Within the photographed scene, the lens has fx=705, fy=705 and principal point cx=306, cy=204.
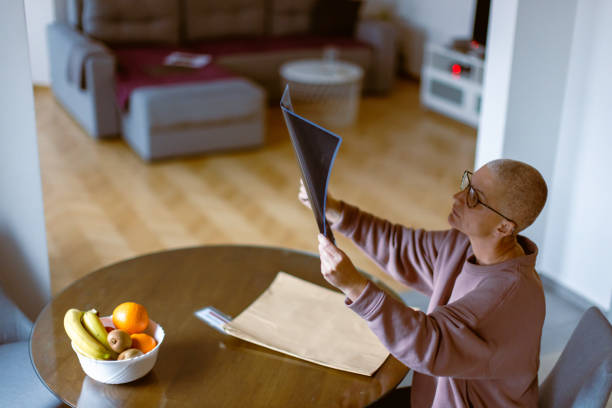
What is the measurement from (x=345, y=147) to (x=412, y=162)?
55cm

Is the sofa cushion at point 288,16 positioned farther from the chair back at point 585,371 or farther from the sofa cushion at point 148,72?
the chair back at point 585,371

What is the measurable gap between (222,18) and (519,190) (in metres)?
5.24

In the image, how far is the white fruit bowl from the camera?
157 cm

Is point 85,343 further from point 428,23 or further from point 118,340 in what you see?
point 428,23

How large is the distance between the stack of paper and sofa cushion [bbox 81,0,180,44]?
432 centimetres

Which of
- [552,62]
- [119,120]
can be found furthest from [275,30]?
[552,62]

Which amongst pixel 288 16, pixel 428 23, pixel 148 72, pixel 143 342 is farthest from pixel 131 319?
pixel 428 23

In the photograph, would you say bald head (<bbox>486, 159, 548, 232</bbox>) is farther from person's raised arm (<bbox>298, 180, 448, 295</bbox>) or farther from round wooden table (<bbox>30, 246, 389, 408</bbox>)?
round wooden table (<bbox>30, 246, 389, 408</bbox>)

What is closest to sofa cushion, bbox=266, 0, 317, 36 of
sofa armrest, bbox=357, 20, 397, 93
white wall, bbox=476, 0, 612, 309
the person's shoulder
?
sofa armrest, bbox=357, 20, 397, 93

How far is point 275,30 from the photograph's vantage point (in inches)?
261

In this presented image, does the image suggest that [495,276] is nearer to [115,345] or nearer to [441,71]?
[115,345]

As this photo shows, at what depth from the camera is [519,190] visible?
60.9 inches

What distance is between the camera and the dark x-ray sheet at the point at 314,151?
1400 mm

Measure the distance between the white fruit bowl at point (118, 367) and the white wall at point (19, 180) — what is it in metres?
0.97
